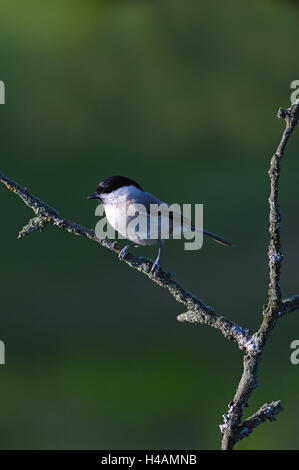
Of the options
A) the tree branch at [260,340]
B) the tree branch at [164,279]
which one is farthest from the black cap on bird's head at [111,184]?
the tree branch at [260,340]

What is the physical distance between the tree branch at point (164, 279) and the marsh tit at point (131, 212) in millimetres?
212

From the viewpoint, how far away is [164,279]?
28.6 inches

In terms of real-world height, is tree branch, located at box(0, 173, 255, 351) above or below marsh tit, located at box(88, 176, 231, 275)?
below

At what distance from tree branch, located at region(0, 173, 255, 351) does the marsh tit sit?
0.69 feet

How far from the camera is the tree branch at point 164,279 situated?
0.70m

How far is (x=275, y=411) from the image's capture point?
0.69 meters

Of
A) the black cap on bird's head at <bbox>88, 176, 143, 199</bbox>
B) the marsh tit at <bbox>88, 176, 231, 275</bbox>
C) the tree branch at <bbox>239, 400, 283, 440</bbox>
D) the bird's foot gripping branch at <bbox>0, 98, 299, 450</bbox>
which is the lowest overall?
the tree branch at <bbox>239, 400, 283, 440</bbox>

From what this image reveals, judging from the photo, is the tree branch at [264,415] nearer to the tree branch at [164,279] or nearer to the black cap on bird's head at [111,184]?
the tree branch at [164,279]

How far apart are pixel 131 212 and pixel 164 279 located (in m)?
0.26

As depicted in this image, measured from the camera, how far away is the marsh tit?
95cm

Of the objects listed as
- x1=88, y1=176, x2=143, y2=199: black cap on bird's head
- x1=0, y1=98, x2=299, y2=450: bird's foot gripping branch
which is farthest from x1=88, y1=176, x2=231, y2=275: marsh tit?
x1=0, y1=98, x2=299, y2=450: bird's foot gripping branch

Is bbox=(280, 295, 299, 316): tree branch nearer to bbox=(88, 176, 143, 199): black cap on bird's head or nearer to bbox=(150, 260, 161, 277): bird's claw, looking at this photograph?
bbox=(150, 260, 161, 277): bird's claw

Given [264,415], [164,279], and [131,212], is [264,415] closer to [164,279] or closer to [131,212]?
[164,279]
